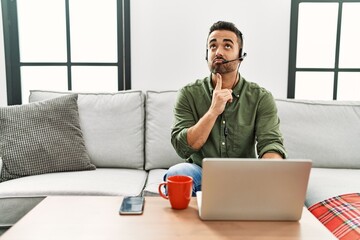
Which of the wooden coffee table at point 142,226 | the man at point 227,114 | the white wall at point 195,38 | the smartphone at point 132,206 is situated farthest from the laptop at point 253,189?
the white wall at point 195,38

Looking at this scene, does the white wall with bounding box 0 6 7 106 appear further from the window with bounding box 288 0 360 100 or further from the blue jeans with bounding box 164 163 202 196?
the window with bounding box 288 0 360 100

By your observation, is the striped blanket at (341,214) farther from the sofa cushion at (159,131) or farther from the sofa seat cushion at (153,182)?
the sofa cushion at (159,131)

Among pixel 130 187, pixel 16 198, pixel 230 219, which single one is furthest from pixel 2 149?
pixel 230 219

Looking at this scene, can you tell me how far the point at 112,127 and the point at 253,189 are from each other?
1249mm

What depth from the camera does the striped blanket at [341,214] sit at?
1.13 metres

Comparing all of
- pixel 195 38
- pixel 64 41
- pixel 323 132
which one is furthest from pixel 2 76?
pixel 323 132

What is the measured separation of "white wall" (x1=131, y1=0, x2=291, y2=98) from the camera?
2.26m

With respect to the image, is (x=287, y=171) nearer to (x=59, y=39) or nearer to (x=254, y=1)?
(x=254, y=1)

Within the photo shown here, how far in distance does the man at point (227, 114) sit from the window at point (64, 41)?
958mm

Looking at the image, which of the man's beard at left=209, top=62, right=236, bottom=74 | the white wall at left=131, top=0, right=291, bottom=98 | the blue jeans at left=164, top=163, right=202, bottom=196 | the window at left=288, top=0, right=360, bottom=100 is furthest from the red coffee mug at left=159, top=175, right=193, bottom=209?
the window at left=288, top=0, right=360, bottom=100

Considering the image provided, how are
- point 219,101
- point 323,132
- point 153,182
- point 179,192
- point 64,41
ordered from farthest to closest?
1. point 64,41
2. point 323,132
3. point 153,182
4. point 219,101
5. point 179,192

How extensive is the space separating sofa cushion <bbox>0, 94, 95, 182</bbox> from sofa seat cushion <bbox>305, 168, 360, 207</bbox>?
1.11m

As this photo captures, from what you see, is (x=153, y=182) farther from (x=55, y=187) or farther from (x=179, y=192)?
(x=179, y=192)

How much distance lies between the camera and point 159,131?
1957 millimetres
